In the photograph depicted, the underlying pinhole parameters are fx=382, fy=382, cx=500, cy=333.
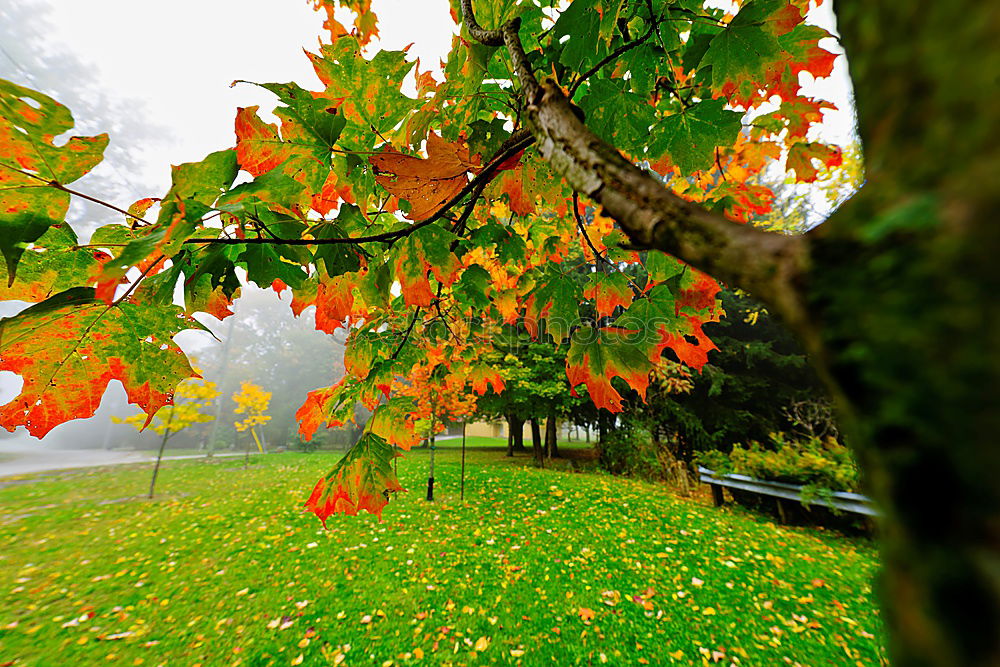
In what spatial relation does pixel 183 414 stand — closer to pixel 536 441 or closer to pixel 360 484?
pixel 536 441

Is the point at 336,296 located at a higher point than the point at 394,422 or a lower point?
higher

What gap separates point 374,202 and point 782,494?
23.6ft

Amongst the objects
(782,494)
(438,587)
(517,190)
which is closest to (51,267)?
(517,190)

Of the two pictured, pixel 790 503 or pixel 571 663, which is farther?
pixel 790 503

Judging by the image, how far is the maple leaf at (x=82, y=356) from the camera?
2.61 feet

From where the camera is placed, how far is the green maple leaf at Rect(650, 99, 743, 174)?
1178mm

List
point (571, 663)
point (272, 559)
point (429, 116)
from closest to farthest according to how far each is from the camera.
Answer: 1. point (429, 116)
2. point (571, 663)
3. point (272, 559)

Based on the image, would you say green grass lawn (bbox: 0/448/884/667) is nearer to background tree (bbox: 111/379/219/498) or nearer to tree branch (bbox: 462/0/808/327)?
background tree (bbox: 111/379/219/498)

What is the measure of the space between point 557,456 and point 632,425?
3830 mm

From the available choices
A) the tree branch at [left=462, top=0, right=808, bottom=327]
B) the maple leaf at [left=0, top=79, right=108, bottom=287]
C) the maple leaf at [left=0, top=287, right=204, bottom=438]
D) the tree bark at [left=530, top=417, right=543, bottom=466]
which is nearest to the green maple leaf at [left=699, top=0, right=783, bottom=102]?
the tree branch at [left=462, top=0, right=808, bottom=327]

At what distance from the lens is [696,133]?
124cm

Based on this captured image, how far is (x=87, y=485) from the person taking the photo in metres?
9.98

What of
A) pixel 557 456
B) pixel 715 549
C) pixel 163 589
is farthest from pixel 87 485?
pixel 715 549

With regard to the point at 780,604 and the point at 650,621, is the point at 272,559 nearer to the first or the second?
the point at 650,621
